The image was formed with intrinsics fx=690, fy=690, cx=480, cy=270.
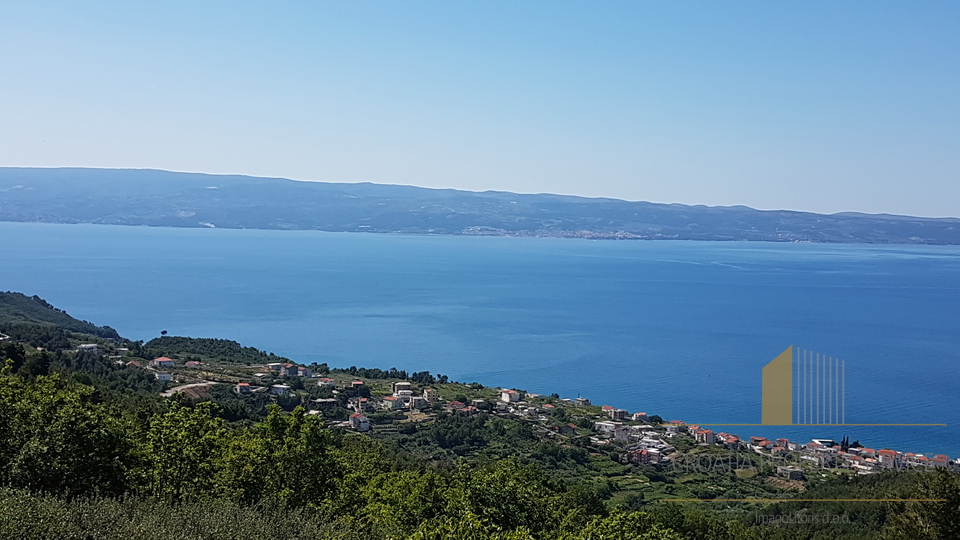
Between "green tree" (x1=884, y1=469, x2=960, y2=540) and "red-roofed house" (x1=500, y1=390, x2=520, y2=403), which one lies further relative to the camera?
"red-roofed house" (x1=500, y1=390, x2=520, y2=403)

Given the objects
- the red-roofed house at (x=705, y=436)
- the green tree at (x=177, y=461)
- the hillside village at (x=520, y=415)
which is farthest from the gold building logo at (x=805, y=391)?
the green tree at (x=177, y=461)

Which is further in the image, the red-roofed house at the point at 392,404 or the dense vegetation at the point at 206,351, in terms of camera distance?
the dense vegetation at the point at 206,351

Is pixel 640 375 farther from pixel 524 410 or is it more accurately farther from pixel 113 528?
pixel 113 528

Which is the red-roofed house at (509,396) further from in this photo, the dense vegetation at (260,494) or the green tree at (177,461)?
the green tree at (177,461)

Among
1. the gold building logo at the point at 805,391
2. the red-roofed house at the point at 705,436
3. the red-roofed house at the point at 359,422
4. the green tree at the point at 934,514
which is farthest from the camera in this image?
the gold building logo at the point at 805,391

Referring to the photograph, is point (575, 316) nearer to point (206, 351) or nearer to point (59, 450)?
point (206, 351)

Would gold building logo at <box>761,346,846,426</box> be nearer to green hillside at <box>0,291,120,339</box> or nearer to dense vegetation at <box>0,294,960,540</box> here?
dense vegetation at <box>0,294,960,540</box>

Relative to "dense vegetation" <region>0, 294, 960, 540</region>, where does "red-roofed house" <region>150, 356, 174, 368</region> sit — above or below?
below

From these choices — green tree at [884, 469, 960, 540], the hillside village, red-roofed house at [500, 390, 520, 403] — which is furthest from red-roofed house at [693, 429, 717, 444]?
green tree at [884, 469, 960, 540]
